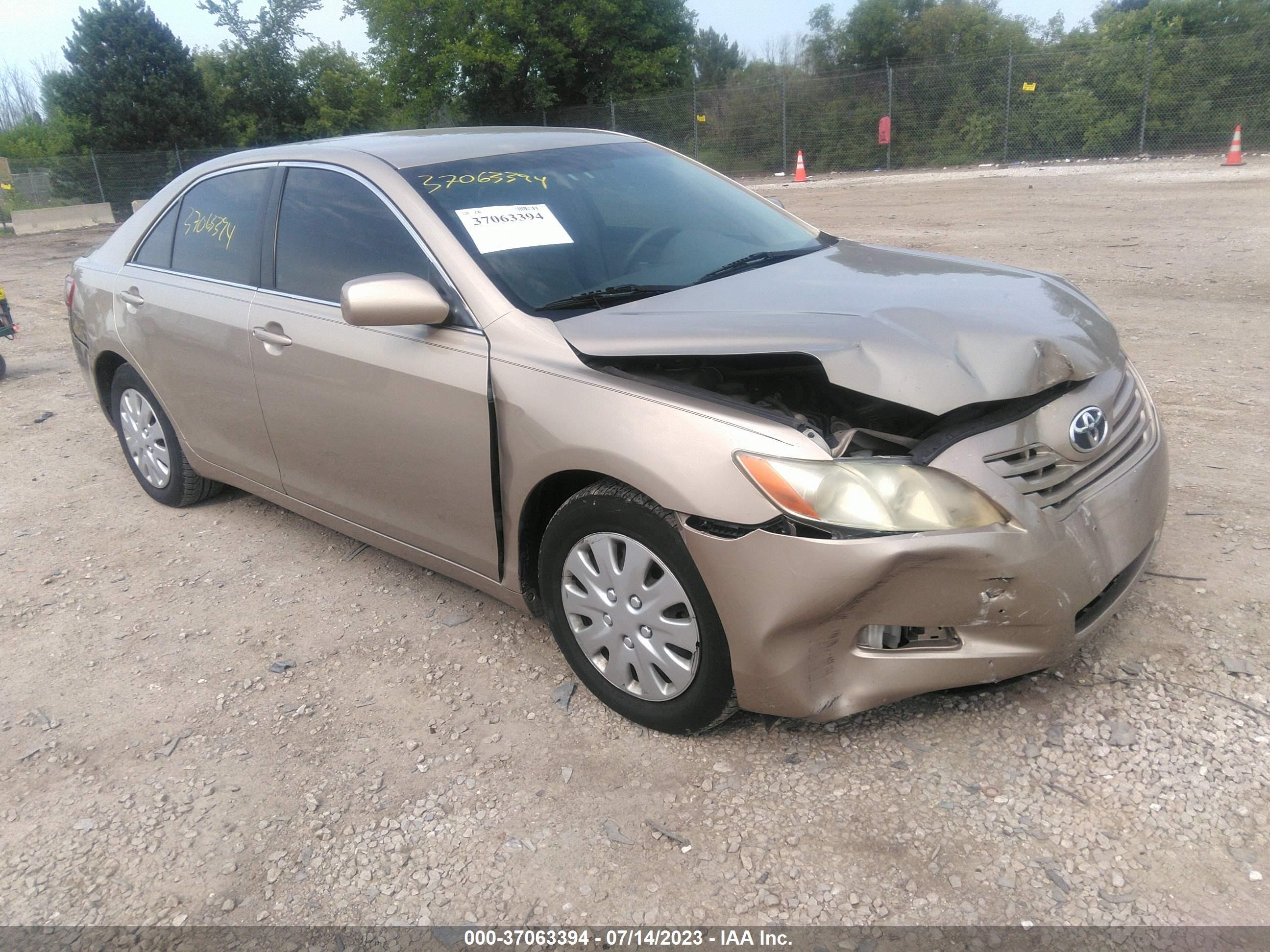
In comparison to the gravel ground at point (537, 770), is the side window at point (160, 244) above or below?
above

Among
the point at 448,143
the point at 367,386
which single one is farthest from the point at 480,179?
the point at 367,386

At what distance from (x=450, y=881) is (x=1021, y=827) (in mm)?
→ 1396

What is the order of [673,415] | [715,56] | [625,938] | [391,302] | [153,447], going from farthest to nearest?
[715,56] < [153,447] < [391,302] < [673,415] < [625,938]

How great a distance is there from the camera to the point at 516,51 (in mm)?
34156

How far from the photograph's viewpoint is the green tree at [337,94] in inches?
1590

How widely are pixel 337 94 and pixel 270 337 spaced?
143 ft

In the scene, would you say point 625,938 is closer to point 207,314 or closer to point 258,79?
point 207,314

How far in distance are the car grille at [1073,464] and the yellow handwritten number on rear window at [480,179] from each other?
6.25 ft

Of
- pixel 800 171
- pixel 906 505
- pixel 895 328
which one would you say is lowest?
pixel 906 505

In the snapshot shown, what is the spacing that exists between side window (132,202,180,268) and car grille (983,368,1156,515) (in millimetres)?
3720

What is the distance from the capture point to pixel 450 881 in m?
2.33

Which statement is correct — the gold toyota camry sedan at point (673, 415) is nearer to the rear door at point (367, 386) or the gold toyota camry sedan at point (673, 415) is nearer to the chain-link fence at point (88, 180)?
the rear door at point (367, 386)

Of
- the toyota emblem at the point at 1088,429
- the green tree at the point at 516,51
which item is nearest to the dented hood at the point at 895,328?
the toyota emblem at the point at 1088,429

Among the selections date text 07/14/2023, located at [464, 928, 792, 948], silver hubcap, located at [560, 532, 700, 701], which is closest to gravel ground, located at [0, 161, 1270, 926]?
date text 07/14/2023, located at [464, 928, 792, 948]
